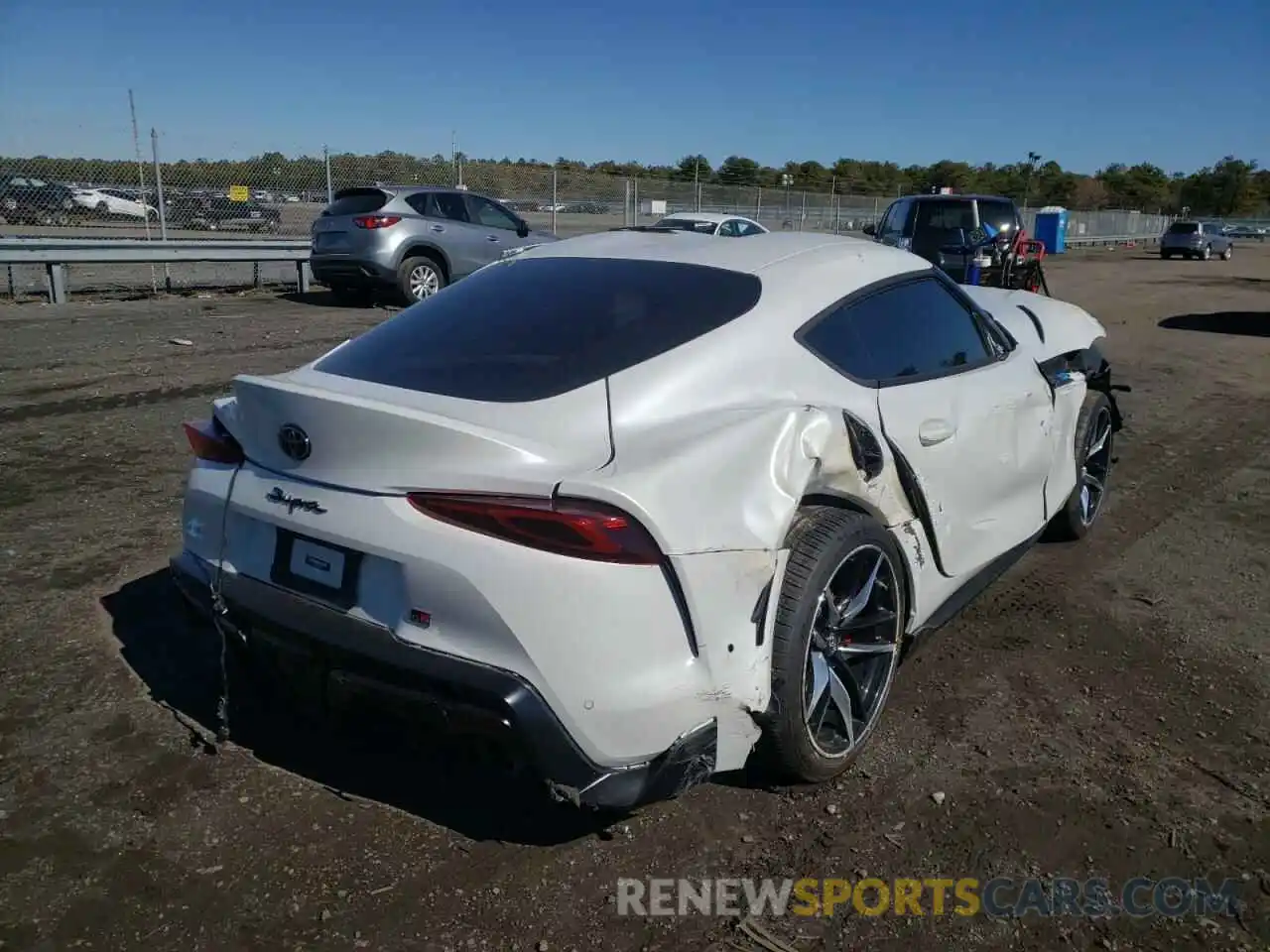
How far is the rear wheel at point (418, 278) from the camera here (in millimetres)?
13086

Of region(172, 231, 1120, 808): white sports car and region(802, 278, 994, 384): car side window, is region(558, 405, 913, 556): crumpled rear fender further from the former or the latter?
region(802, 278, 994, 384): car side window

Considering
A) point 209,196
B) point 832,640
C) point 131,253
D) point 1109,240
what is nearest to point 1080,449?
point 832,640

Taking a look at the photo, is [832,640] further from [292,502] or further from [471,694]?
[292,502]

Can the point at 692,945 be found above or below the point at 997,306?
below

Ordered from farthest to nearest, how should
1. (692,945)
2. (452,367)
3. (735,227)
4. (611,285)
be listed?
(735,227) → (611,285) → (452,367) → (692,945)

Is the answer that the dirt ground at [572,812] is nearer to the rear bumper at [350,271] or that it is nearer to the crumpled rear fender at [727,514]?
the crumpled rear fender at [727,514]

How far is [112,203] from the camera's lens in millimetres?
17078

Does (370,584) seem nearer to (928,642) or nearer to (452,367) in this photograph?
(452,367)

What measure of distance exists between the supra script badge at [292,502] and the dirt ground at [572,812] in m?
0.59

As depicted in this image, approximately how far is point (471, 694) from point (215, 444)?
3.90 ft

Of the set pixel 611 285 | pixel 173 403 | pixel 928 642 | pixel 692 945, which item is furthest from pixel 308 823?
pixel 173 403

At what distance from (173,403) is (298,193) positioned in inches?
470

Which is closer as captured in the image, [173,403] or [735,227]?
[173,403]

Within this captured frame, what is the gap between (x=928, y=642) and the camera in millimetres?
3734
